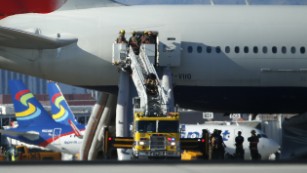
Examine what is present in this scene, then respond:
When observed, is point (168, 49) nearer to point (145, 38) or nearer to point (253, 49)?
point (145, 38)

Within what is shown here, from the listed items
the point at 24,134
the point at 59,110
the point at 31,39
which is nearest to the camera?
the point at 31,39

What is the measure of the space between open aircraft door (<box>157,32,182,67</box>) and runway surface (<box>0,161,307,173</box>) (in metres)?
15.6

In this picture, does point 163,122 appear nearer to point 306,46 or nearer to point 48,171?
point 306,46

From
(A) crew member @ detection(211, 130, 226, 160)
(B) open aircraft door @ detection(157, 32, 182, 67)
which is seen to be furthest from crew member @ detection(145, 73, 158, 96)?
(A) crew member @ detection(211, 130, 226, 160)

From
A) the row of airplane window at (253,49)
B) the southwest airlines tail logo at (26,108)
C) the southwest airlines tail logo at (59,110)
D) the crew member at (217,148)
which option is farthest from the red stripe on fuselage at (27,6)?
the southwest airlines tail logo at (59,110)

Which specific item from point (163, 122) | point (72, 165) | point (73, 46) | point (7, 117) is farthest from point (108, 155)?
point (7, 117)

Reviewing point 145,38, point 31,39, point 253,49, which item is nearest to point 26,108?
point 31,39

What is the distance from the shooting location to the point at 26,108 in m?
67.4

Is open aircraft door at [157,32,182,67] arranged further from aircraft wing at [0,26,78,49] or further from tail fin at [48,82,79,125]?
tail fin at [48,82,79,125]

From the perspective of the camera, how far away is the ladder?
34031mm

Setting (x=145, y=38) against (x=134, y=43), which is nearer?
(x=145, y=38)

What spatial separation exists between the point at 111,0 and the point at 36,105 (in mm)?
27704

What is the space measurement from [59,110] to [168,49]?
1334 inches

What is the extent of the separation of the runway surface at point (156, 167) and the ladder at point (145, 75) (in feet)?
40.1
